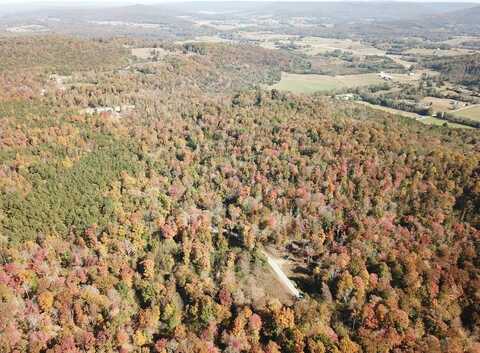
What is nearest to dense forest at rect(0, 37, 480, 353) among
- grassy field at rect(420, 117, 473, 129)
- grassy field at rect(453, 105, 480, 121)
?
grassy field at rect(420, 117, 473, 129)

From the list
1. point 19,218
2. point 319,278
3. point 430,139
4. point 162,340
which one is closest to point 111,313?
point 162,340

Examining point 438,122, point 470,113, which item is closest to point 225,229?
point 438,122

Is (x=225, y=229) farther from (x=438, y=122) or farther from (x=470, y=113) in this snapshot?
(x=470, y=113)

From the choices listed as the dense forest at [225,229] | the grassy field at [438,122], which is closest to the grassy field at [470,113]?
the grassy field at [438,122]

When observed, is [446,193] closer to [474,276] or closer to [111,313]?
[474,276]

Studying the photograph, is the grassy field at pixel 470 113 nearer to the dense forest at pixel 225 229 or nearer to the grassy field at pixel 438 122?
the grassy field at pixel 438 122

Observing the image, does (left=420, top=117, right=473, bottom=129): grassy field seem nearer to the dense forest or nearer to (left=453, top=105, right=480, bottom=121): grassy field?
(left=453, top=105, right=480, bottom=121): grassy field

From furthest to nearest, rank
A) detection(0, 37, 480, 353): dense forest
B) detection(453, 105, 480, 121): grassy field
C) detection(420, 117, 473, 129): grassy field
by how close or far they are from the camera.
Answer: detection(453, 105, 480, 121): grassy field → detection(420, 117, 473, 129): grassy field → detection(0, 37, 480, 353): dense forest
